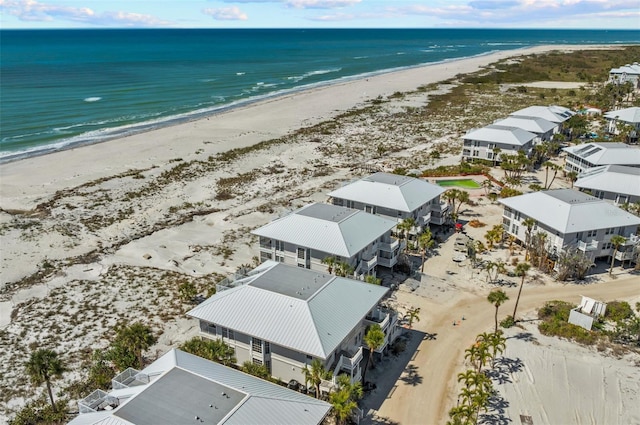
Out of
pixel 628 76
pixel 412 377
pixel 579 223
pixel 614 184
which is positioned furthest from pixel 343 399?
pixel 628 76

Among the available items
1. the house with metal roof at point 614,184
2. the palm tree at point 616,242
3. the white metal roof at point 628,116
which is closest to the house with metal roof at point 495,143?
the house with metal roof at point 614,184

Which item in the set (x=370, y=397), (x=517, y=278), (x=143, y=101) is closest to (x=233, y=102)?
(x=143, y=101)

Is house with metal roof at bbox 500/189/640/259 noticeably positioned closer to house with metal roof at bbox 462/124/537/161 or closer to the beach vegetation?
the beach vegetation

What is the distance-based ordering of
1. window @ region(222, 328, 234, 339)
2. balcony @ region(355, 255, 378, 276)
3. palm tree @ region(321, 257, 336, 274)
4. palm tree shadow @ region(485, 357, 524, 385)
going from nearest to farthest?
window @ region(222, 328, 234, 339), palm tree shadow @ region(485, 357, 524, 385), palm tree @ region(321, 257, 336, 274), balcony @ region(355, 255, 378, 276)

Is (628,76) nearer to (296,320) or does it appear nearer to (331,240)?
(331,240)

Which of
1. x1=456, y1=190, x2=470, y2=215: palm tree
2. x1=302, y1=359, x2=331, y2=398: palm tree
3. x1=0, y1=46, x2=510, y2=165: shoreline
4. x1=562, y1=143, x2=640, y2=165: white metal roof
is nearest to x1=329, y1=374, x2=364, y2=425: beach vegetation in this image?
x1=302, y1=359, x2=331, y2=398: palm tree

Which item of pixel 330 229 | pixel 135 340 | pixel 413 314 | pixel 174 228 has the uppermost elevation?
pixel 330 229

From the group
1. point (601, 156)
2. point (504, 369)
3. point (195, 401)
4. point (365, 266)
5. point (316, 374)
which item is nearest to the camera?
point (195, 401)
